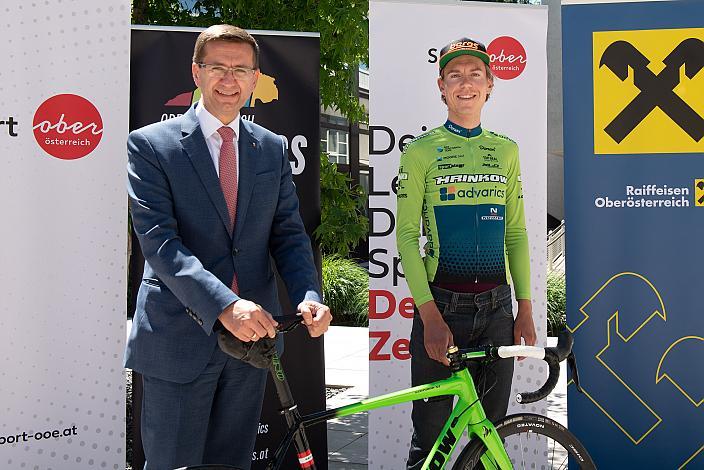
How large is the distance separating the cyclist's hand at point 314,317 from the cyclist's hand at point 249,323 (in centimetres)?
12

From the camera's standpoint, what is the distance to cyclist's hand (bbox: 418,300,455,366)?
279cm

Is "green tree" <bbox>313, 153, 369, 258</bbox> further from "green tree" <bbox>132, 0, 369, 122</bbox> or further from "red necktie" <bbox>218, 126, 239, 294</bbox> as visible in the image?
"red necktie" <bbox>218, 126, 239, 294</bbox>

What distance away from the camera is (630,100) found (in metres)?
3.97

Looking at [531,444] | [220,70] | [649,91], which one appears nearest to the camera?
[220,70]

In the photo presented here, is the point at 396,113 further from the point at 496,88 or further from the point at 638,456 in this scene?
the point at 638,456

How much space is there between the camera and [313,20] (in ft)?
17.2

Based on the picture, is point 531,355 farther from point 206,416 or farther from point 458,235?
point 206,416

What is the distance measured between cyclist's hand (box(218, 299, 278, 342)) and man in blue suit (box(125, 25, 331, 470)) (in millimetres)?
159

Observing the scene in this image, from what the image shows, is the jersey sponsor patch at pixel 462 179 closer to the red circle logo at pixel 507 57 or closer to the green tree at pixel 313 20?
the red circle logo at pixel 507 57

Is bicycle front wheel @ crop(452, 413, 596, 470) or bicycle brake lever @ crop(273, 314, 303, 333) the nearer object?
bicycle brake lever @ crop(273, 314, 303, 333)

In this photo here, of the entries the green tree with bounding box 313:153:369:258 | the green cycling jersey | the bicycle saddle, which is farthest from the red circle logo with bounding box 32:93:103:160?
the bicycle saddle

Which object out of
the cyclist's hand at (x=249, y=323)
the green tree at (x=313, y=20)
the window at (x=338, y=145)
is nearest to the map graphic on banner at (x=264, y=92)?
the green tree at (x=313, y=20)

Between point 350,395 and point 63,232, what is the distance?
11.6ft

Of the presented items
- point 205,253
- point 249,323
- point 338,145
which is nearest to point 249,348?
point 249,323
